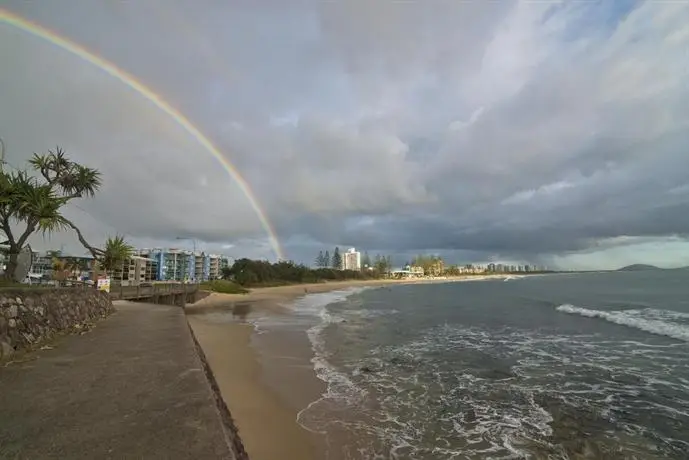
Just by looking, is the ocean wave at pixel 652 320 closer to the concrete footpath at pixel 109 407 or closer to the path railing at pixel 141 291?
the concrete footpath at pixel 109 407

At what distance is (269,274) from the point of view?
97250 millimetres

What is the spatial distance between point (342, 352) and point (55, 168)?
1479 centimetres

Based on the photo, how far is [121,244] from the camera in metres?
23.7

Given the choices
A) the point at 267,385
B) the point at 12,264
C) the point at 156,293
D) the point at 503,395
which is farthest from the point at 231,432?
the point at 156,293

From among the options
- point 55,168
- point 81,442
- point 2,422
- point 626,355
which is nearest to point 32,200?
point 55,168

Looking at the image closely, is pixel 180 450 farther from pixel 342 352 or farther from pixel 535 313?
pixel 535 313

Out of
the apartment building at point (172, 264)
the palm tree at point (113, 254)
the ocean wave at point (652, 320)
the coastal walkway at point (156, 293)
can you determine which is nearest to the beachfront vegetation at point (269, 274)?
the apartment building at point (172, 264)

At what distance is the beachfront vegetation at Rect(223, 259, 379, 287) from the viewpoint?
3351 inches

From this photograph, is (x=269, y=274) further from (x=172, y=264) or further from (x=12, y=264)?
(x=12, y=264)

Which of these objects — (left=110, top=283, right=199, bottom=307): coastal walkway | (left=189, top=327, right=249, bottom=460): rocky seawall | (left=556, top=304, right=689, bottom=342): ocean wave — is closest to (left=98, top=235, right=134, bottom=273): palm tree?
(left=110, top=283, right=199, bottom=307): coastal walkway

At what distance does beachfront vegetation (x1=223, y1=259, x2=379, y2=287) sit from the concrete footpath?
74365 mm

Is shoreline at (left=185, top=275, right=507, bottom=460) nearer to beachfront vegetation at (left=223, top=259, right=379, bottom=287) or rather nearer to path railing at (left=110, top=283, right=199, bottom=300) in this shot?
path railing at (left=110, top=283, right=199, bottom=300)

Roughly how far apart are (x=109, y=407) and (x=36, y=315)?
6.40 metres

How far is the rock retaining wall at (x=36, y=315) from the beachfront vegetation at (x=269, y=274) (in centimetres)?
6844
